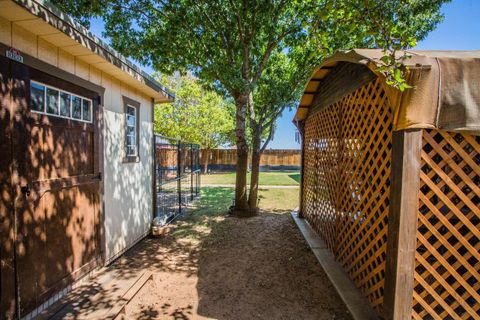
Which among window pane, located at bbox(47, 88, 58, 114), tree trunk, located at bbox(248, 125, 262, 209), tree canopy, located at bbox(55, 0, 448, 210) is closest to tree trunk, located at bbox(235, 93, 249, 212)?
tree canopy, located at bbox(55, 0, 448, 210)

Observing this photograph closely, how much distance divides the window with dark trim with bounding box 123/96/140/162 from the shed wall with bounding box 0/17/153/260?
0.11 m

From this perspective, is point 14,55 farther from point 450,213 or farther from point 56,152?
point 450,213

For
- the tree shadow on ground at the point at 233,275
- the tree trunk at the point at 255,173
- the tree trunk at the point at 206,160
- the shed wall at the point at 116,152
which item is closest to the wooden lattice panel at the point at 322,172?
the tree shadow on ground at the point at 233,275

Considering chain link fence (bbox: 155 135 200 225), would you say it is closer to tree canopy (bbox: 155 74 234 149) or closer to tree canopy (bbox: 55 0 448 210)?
tree canopy (bbox: 55 0 448 210)

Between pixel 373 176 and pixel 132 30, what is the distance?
25.0ft

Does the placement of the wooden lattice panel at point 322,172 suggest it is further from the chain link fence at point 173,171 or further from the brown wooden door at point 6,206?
the brown wooden door at point 6,206

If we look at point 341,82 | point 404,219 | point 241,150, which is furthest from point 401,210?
point 241,150

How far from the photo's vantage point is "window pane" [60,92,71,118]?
320cm

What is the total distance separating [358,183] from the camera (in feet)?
11.8

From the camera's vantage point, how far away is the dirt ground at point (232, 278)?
3.15 metres

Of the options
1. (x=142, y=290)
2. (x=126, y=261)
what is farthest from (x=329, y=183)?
(x=126, y=261)

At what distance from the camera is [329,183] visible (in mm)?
4867

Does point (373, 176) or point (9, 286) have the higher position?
point (373, 176)

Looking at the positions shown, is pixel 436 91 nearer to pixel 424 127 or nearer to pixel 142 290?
pixel 424 127
